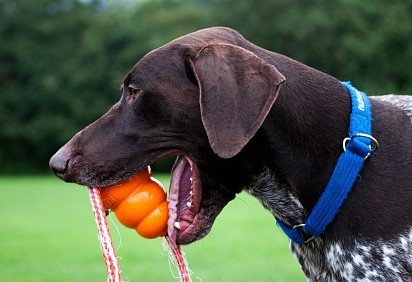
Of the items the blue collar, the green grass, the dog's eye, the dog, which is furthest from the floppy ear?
the green grass

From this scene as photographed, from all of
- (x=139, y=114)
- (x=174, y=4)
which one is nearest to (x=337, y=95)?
(x=139, y=114)

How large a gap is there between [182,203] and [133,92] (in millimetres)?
687

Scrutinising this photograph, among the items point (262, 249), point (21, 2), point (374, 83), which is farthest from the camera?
point (21, 2)

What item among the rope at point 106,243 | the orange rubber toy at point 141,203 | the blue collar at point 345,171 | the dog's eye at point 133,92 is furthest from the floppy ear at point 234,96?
the rope at point 106,243

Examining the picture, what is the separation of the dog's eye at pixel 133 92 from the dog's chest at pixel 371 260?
4.19ft

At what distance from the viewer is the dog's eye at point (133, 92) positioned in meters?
4.46

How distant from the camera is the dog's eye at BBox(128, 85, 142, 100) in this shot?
14.6 ft

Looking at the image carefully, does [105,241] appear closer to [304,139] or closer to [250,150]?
[250,150]

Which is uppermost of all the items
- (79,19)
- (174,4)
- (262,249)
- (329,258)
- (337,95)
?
(337,95)

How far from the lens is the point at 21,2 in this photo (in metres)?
54.4

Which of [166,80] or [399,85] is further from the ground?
[166,80]

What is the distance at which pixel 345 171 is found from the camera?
4301 mm

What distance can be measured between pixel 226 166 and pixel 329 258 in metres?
0.73

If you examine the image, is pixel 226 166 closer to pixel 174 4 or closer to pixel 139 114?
pixel 139 114
